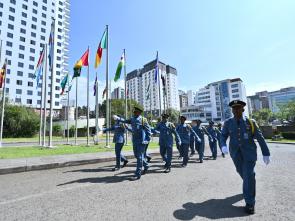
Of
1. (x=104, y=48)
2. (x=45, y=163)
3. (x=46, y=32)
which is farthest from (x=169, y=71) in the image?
(x=45, y=163)

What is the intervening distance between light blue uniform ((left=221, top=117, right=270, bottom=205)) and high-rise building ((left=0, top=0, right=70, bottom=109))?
61.8 m

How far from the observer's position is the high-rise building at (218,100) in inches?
4636

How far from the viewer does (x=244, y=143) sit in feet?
14.6

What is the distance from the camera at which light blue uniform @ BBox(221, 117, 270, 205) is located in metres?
4.21

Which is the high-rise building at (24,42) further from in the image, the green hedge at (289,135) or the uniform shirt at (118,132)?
the uniform shirt at (118,132)

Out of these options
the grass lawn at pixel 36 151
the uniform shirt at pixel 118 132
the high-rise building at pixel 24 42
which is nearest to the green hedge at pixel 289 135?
the grass lawn at pixel 36 151

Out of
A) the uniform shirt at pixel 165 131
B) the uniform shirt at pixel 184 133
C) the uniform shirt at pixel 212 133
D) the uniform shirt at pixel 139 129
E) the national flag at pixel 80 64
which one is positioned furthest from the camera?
the national flag at pixel 80 64

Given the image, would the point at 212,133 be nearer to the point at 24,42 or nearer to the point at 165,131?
the point at 165,131

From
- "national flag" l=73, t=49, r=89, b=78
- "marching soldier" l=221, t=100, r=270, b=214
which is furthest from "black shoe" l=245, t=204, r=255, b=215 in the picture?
"national flag" l=73, t=49, r=89, b=78

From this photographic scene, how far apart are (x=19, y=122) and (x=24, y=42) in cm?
3869

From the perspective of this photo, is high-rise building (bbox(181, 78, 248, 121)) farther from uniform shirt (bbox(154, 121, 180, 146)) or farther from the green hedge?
uniform shirt (bbox(154, 121, 180, 146))

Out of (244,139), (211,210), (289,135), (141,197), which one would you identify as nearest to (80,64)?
(141,197)

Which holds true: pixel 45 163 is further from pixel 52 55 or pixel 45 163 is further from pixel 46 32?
pixel 46 32

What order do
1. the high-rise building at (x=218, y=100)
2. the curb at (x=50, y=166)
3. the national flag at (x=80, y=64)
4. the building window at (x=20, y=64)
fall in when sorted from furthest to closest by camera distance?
the high-rise building at (x=218, y=100), the building window at (x=20, y=64), the national flag at (x=80, y=64), the curb at (x=50, y=166)
